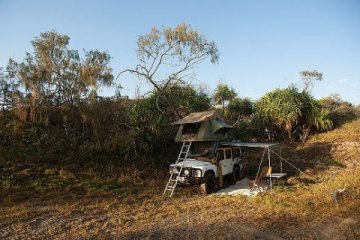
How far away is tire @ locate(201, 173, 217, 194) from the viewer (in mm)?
12664

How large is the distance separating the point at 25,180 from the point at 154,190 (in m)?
5.37

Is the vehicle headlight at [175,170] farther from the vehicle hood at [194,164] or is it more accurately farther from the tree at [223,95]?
the tree at [223,95]

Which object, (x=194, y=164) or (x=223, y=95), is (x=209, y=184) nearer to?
(x=194, y=164)

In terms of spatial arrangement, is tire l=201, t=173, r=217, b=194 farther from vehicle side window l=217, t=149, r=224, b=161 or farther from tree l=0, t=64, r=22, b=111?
tree l=0, t=64, r=22, b=111

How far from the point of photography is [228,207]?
10.3m

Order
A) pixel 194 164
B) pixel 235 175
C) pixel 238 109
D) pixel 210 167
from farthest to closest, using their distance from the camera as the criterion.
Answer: pixel 238 109, pixel 235 175, pixel 210 167, pixel 194 164

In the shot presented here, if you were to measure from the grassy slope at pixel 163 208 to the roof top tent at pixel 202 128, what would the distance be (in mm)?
2372

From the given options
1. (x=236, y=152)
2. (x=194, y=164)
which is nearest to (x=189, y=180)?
(x=194, y=164)

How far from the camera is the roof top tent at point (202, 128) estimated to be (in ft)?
48.1

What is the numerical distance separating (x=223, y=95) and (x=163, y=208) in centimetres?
1589

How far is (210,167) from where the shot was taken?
1299 centimetres

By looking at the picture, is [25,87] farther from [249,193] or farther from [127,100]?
[249,193]

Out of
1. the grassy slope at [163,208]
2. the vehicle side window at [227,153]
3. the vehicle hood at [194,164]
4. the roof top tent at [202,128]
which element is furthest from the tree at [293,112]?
the vehicle hood at [194,164]

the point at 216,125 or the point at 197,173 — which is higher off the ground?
the point at 216,125
